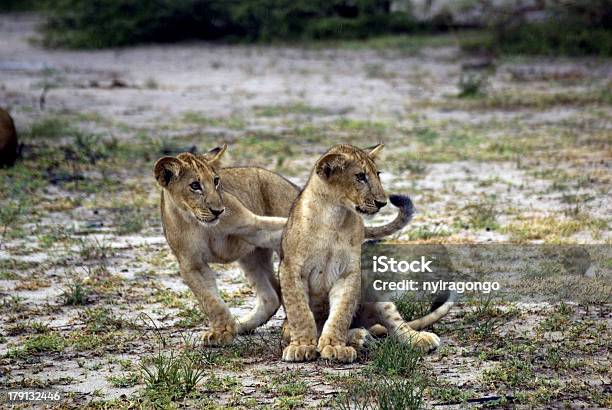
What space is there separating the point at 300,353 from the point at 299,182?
5.27 metres

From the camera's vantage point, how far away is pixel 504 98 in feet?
52.8

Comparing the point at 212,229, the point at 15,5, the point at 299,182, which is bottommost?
the point at 15,5

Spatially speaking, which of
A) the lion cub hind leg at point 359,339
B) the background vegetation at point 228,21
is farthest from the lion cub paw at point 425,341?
the background vegetation at point 228,21

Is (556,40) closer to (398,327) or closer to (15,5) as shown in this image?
(398,327)

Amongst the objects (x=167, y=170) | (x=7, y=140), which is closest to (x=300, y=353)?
(x=167, y=170)

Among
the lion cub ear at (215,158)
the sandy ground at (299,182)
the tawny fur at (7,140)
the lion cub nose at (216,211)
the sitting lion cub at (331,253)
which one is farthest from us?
the tawny fur at (7,140)

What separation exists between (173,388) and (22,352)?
1.18 metres

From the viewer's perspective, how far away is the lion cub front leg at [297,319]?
558cm

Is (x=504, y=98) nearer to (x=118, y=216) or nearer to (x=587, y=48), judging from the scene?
(x=587, y=48)

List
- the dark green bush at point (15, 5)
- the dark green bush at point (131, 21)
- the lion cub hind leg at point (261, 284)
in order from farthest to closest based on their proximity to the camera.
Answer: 1. the dark green bush at point (15, 5)
2. the dark green bush at point (131, 21)
3. the lion cub hind leg at point (261, 284)

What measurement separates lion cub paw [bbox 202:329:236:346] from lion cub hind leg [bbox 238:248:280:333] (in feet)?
1.15

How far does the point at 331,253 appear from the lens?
18.8ft

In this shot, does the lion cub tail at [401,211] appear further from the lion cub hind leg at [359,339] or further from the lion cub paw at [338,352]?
the lion cub paw at [338,352]

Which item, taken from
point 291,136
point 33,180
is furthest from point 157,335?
point 291,136
